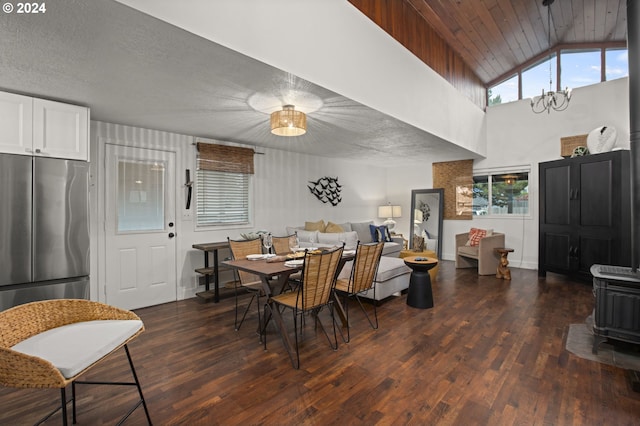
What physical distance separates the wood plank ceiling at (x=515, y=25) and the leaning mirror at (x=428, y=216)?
9.48 ft

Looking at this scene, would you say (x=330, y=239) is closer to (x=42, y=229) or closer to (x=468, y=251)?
(x=468, y=251)

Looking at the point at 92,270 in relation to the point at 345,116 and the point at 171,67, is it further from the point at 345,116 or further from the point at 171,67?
the point at 345,116

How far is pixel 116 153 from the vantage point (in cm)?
386

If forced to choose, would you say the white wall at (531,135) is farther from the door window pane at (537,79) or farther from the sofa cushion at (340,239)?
the sofa cushion at (340,239)

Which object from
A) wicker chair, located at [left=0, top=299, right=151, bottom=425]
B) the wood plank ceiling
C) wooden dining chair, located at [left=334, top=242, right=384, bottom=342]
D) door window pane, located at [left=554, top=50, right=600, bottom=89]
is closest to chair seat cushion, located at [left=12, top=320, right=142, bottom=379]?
wicker chair, located at [left=0, top=299, right=151, bottom=425]

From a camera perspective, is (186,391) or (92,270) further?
(92,270)

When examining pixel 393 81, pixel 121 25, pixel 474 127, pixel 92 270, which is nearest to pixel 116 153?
pixel 92 270

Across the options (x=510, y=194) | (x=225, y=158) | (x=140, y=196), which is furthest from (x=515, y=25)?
(x=140, y=196)

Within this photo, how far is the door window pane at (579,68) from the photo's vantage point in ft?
18.4

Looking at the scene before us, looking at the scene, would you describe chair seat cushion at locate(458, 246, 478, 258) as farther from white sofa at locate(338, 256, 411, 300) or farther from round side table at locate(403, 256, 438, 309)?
round side table at locate(403, 256, 438, 309)

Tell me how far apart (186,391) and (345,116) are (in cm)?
306

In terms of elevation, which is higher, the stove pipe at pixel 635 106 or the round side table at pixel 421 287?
the stove pipe at pixel 635 106

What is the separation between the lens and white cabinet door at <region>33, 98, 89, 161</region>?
9.21ft

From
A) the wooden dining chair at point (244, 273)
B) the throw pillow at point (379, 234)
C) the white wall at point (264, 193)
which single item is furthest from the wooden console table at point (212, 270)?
the throw pillow at point (379, 234)
